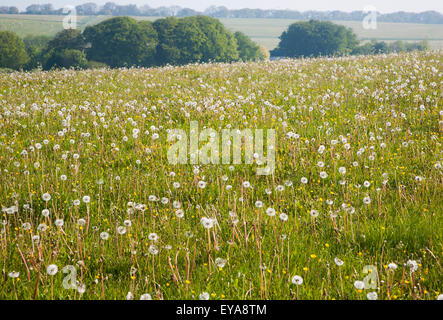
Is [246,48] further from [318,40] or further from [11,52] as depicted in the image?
[11,52]

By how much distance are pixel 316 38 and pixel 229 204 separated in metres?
77.2

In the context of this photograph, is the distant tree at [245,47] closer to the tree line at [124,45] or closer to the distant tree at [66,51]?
the tree line at [124,45]

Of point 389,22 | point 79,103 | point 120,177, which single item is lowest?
point 120,177

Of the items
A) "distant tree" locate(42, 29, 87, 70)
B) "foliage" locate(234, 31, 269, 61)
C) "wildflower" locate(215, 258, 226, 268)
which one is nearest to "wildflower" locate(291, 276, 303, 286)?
"wildflower" locate(215, 258, 226, 268)

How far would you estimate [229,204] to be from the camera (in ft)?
12.6

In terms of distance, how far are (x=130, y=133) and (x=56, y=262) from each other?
12.5ft

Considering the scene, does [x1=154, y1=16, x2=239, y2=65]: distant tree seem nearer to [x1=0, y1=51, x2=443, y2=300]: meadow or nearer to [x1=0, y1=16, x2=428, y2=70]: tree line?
[x1=0, y1=16, x2=428, y2=70]: tree line

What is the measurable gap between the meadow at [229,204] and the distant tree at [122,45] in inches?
1905

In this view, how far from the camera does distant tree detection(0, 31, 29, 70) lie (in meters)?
57.2

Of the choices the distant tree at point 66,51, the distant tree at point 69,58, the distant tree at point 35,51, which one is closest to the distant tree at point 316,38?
the distant tree at point 66,51

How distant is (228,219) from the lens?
3619 millimetres

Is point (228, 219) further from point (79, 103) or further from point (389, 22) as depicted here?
point (389, 22)
